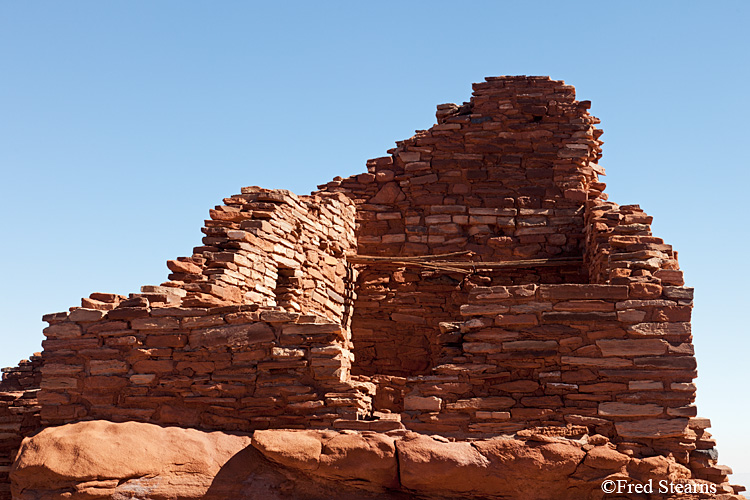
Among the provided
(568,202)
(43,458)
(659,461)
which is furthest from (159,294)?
(568,202)

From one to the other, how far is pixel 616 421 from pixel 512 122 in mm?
5774

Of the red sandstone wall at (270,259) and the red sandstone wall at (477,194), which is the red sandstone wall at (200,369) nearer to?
the red sandstone wall at (270,259)

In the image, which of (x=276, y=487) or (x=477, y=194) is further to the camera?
(x=477, y=194)

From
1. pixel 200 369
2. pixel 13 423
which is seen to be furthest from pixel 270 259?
pixel 13 423

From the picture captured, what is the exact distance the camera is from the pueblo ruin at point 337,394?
7.26 meters

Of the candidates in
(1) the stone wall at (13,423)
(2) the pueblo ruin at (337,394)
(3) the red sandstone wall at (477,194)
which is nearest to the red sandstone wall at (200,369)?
(2) the pueblo ruin at (337,394)

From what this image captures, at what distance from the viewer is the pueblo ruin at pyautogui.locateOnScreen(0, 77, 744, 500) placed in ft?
23.8

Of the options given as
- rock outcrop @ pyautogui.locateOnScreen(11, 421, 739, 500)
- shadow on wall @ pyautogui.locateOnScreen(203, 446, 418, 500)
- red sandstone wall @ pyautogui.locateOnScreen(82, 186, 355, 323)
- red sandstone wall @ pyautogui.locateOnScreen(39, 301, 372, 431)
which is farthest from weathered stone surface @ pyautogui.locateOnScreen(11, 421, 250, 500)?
red sandstone wall @ pyautogui.locateOnScreen(82, 186, 355, 323)

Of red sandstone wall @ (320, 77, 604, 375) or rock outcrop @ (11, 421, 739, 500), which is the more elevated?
red sandstone wall @ (320, 77, 604, 375)

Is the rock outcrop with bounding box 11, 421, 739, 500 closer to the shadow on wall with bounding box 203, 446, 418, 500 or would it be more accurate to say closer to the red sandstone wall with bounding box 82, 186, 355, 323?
the shadow on wall with bounding box 203, 446, 418, 500

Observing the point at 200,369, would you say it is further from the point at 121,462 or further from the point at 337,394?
the point at 337,394

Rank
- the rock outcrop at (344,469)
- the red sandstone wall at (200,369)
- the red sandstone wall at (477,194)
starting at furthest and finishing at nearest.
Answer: the red sandstone wall at (477,194) → the red sandstone wall at (200,369) → the rock outcrop at (344,469)

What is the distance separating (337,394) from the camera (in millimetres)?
7844

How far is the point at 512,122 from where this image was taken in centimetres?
1223
